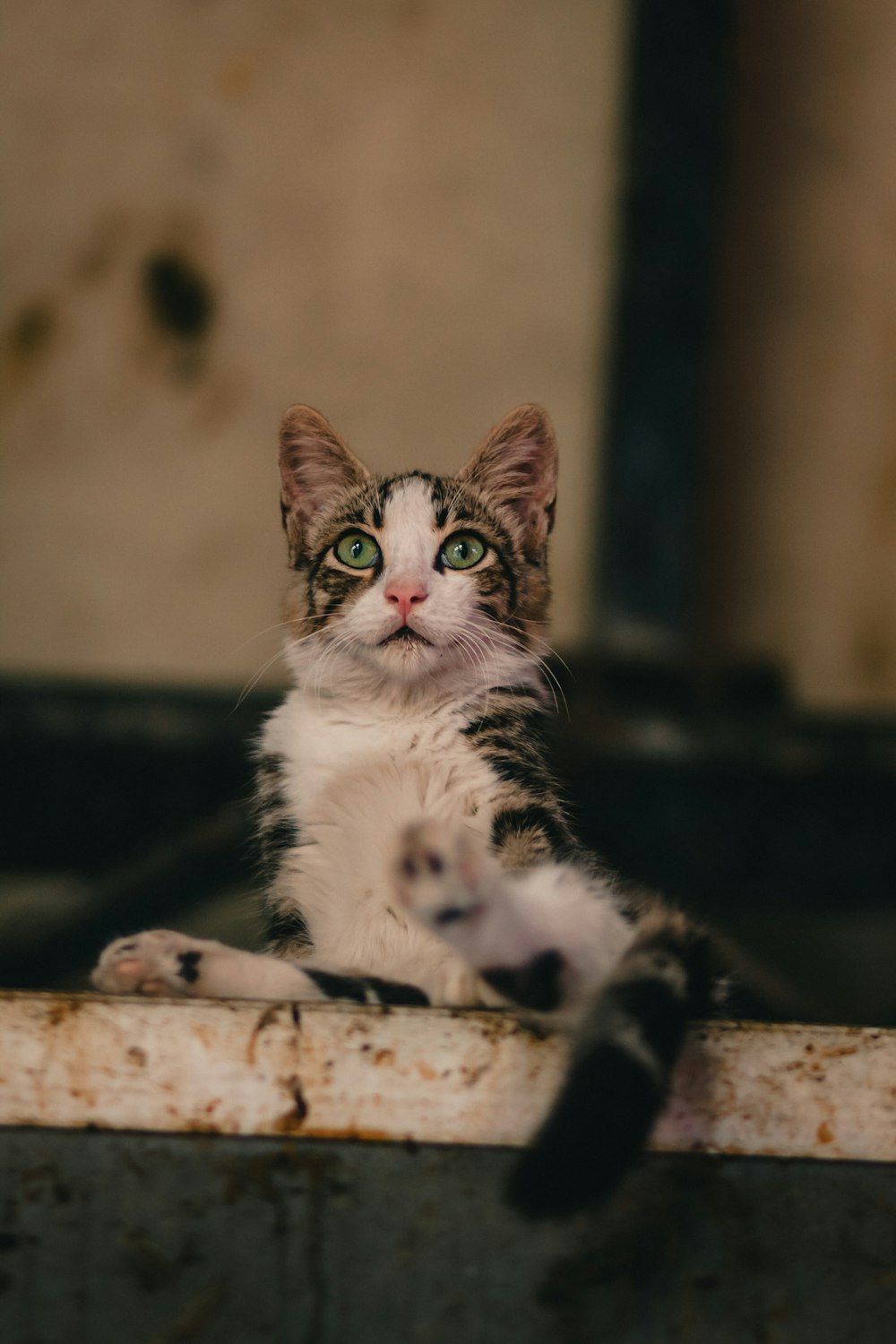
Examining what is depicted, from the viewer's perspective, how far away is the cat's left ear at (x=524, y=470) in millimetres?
691

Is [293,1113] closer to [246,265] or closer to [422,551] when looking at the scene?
[422,551]

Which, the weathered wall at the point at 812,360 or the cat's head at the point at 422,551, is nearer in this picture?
the cat's head at the point at 422,551

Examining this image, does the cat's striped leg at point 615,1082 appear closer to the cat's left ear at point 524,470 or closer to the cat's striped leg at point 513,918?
the cat's striped leg at point 513,918

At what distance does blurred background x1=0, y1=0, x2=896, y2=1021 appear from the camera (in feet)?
7.72

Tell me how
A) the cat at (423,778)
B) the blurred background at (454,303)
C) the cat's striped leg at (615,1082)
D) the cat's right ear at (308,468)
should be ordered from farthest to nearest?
the blurred background at (454,303) < the cat's right ear at (308,468) < the cat at (423,778) < the cat's striped leg at (615,1082)

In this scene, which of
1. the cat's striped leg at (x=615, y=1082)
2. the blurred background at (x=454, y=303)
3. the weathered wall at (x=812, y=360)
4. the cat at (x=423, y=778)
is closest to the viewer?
the cat's striped leg at (x=615, y=1082)

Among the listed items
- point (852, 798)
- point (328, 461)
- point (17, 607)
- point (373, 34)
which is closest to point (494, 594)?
point (328, 461)

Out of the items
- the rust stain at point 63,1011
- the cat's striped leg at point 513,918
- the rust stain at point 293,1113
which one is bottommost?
the rust stain at point 293,1113

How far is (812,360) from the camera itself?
2.57 meters

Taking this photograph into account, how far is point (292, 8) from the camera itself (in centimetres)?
242

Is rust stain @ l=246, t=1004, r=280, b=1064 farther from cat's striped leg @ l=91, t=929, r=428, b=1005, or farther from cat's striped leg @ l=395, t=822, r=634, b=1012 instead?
cat's striped leg @ l=395, t=822, r=634, b=1012

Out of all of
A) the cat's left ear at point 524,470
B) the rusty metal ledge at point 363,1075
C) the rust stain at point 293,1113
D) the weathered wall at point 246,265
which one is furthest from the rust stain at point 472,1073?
the weathered wall at point 246,265

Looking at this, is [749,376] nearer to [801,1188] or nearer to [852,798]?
[852,798]

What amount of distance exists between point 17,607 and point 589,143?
1785mm
